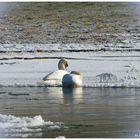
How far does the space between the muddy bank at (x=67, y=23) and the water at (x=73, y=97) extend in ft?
14.5

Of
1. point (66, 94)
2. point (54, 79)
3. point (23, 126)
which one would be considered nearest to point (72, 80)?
point (54, 79)

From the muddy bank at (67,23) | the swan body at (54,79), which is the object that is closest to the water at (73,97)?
the swan body at (54,79)

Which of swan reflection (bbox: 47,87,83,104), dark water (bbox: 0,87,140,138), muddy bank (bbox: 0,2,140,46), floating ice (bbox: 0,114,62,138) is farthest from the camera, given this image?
muddy bank (bbox: 0,2,140,46)

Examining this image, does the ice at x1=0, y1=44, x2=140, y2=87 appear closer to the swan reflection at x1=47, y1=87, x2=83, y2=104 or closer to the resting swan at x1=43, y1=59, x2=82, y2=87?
the resting swan at x1=43, y1=59, x2=82, y2=87

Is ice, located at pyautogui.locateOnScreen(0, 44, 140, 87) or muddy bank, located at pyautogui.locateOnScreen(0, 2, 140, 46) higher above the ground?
muddy bank, located at pyautogui.locateOnScreen(0, 2, 140, 46)

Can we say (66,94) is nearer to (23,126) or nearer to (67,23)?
(23,126)

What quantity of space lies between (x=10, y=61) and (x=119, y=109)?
12203 mm

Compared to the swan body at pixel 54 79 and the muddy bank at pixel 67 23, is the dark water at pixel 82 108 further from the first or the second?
the muddy bank at pixel 67 23

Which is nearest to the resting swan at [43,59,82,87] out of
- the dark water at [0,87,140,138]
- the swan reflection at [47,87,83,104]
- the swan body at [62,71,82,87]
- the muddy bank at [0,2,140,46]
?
the swan body at [62,71,82,87]

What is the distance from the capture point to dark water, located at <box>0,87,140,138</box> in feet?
32.2

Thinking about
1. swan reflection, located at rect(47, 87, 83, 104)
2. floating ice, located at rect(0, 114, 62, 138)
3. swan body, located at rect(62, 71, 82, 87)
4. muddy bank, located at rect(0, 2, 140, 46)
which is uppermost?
muddy bank, located at rect(0, 2, 140, 46)

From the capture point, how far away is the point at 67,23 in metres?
33.5

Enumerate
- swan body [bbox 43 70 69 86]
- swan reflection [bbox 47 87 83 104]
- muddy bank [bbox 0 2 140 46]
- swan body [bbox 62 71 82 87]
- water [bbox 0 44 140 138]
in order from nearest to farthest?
water [bbox 0 44 140 138]
swan reflection [bbox 47 87 83 104]
swan body [bbox 62 71 82 87]
swan body [bbox 43 70 69 86]
muddy bank [bbox 0 2 140 46]

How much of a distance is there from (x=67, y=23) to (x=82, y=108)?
2129 cm
